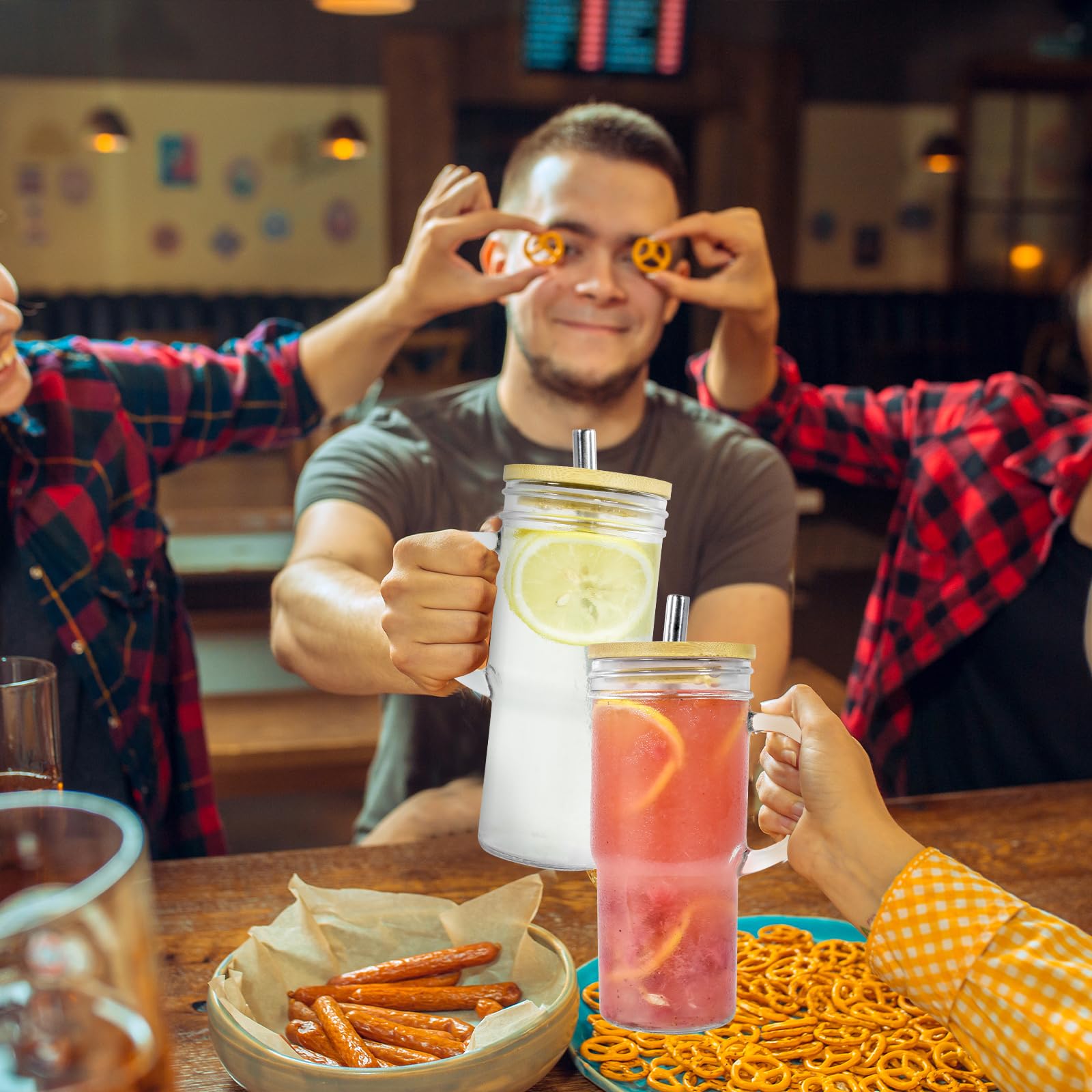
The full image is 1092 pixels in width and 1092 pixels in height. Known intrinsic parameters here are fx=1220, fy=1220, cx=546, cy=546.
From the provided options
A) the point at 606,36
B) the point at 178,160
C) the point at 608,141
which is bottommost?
the point at 608,141

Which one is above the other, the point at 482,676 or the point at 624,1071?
the point at 482,676

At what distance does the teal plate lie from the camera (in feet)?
2.51

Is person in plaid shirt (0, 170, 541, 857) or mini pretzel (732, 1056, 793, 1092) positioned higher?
person in plaid shirt (0, 170, 541, 857)

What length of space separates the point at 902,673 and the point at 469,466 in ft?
2.27

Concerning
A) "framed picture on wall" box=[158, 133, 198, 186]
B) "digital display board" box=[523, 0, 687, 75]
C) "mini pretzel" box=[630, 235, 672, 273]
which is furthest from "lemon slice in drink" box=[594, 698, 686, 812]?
"framed picture on wall" box=[158, 133, 198, 186]

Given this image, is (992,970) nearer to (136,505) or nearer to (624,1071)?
(624,1071)

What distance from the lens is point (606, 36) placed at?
6.32 metres

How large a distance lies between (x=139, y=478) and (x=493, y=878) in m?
0.71

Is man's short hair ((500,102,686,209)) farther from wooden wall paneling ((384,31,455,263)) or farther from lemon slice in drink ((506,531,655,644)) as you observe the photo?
wooden wall paneling ((384,31,455,263))

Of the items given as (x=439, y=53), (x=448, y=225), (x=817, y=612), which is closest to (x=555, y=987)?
(x=448, y=225)

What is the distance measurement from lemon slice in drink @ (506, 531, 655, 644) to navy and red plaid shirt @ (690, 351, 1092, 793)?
1.12 m

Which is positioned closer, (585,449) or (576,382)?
(585,449)

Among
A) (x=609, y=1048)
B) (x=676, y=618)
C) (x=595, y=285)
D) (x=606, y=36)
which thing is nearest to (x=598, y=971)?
(x=609, y=1048)

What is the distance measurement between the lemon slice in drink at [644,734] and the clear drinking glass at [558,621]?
0.05 m
